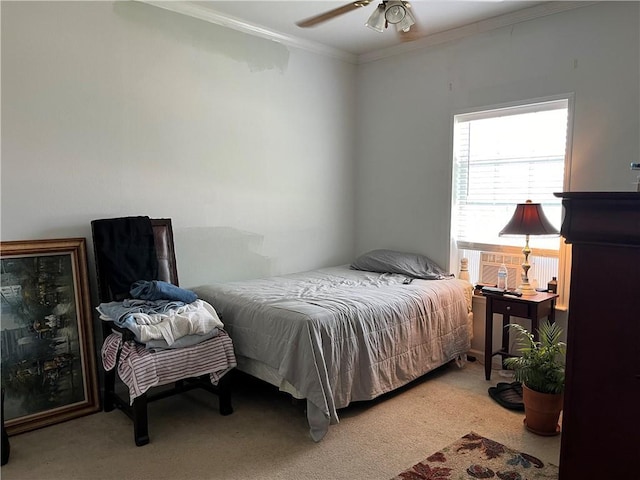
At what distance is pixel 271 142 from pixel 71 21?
167 cm

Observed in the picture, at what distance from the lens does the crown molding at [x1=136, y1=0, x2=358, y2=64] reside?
11.0 feet

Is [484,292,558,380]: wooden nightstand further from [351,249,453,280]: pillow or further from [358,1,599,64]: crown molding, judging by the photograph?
[358,1,599,64]: crown molding

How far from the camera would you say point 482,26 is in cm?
372

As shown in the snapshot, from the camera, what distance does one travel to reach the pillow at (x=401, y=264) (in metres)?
3.93

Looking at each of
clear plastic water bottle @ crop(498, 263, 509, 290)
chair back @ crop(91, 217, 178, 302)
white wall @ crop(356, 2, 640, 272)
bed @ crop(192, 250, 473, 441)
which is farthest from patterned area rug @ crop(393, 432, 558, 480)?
chair back @ crop(91, 217, 178, 302)

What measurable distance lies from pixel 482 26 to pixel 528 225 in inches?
65.5

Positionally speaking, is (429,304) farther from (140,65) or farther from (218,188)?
(140,65)

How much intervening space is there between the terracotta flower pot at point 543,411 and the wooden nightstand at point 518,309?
0.64m

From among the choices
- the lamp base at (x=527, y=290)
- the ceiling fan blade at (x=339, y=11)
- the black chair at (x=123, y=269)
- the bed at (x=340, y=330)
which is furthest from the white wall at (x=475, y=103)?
the black chair at (x=123, y=269)

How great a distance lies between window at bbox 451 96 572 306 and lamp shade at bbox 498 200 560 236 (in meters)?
0.22

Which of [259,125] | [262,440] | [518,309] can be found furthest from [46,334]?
[518,309]

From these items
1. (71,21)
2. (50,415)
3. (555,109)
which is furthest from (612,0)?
(50,415)

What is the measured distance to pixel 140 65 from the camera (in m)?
3.22

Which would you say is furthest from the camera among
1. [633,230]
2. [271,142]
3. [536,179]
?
[271,142]
